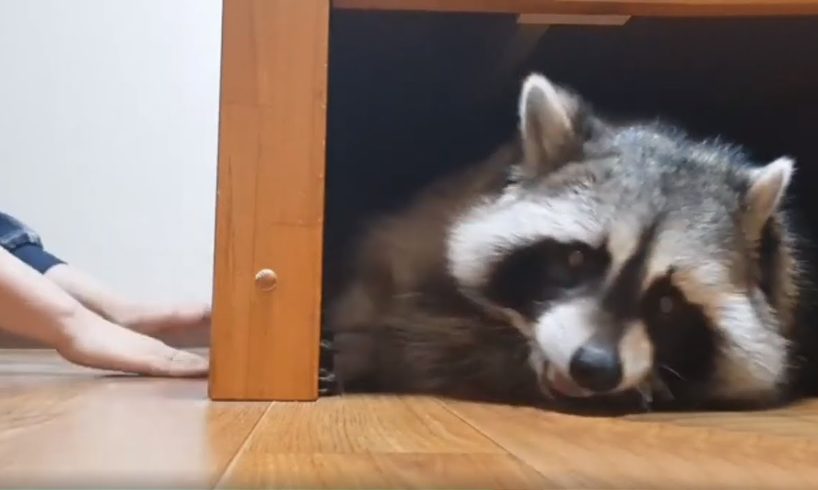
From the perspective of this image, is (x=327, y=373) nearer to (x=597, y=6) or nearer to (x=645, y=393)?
(x=645, y=393)

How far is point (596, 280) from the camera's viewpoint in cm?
102

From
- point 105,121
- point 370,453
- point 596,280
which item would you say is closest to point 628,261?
point 596,280

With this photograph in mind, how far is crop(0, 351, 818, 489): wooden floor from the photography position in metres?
0.65

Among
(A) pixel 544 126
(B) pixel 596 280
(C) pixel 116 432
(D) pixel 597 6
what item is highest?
(D) pixel 597 6

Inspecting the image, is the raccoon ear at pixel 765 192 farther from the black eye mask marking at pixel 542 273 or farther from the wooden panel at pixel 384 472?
the wooden panel at pixel 384 472

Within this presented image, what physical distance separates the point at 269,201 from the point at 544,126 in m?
0.28

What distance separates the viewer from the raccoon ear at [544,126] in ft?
3.54

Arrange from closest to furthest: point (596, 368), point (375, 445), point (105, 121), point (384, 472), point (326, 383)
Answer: point (384, 472), point (375, 445), point (596, 368), point (326, 383), point (105, 121)

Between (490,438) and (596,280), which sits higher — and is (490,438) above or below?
below

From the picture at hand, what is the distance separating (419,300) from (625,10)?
1.16ft

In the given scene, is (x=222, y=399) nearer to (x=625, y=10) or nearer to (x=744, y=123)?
(x=625, y=10)

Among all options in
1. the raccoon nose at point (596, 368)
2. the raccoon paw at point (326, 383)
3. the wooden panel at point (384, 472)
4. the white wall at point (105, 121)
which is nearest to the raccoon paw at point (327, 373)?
the raccoon paw at point (326, 383)

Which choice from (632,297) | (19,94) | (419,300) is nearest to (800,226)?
(632,297)

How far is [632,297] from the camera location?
1010 millimetres
